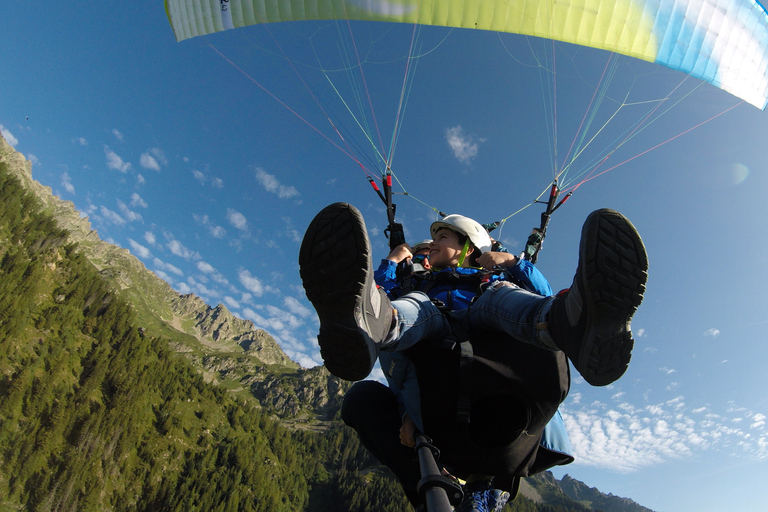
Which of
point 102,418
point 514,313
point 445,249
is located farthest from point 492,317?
point 102,418

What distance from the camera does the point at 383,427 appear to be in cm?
294

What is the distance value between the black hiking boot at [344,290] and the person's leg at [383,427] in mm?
986

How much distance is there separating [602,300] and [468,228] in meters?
2.08

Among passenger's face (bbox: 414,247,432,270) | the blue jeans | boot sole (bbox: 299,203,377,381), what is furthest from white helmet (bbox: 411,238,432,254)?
boot sole (bbox: 299,203,377,381)

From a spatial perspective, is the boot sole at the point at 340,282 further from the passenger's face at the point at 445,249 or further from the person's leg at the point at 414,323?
the passenger's face at the point at 445,249

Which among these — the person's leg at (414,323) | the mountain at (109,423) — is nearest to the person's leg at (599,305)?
the person's leg at (414,323)

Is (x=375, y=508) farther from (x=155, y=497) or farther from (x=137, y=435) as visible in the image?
(x=137, y=435)

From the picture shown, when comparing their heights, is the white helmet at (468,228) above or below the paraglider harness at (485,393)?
above

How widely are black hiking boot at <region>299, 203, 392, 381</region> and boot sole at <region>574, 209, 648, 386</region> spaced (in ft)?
3.58

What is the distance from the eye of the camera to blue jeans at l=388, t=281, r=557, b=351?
7.13ft

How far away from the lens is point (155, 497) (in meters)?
59.0

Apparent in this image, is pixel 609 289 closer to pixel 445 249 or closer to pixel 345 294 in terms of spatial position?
pixel 345 294

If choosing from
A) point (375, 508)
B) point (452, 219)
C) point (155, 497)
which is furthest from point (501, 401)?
point (375, 508)

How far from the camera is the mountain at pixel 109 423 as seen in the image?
4969 cm
